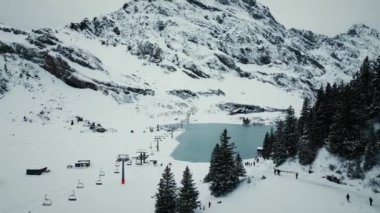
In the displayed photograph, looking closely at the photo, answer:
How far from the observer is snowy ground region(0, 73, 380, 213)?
4203 cm

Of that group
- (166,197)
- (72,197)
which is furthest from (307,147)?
(72,197)

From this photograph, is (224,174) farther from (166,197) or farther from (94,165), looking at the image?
(94,165)

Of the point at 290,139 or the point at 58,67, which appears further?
the point at 58,67

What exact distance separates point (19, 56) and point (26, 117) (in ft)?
175

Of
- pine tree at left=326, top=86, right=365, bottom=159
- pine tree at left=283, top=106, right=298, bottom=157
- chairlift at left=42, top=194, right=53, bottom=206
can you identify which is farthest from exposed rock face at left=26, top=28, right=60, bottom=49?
pine tree at left=326, top=86, right=365, bottom=159

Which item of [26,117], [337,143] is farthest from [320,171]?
[26,117]

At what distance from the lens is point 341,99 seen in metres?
58.4

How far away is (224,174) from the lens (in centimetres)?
4881

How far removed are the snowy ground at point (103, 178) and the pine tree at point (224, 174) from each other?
1.45 meters

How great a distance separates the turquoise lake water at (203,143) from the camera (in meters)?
86.9

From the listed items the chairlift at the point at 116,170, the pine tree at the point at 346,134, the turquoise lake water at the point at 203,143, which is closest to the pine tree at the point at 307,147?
the pine tree at the point at 346,134

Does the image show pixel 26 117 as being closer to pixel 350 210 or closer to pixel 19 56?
pixel 19 56

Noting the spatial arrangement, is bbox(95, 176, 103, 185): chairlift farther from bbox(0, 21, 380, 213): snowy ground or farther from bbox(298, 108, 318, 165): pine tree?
bbox(298, 108, 318, 165): pine tree

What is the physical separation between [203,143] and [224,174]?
197 ft
